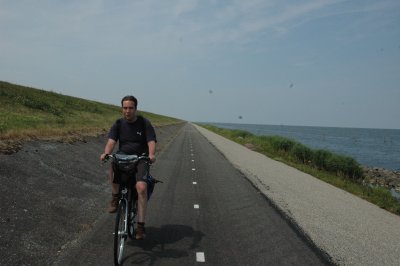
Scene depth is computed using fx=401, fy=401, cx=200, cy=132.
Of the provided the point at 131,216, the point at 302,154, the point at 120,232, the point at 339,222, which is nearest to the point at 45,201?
the point at 131,216

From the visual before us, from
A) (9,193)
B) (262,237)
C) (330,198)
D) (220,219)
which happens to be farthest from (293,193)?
(9,193)

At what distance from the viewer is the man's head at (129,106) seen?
695cm

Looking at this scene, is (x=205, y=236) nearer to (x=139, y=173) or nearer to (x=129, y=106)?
(x=139, y=173)

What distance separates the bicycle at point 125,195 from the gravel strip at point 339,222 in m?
3.63

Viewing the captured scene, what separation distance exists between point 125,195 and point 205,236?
216cm

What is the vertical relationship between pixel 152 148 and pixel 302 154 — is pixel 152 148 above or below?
above

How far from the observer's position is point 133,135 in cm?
714

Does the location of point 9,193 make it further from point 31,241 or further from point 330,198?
point 330,198

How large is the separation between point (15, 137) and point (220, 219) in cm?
816

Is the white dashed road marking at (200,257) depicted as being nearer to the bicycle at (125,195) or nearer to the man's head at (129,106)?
the bicycle at (125,195)

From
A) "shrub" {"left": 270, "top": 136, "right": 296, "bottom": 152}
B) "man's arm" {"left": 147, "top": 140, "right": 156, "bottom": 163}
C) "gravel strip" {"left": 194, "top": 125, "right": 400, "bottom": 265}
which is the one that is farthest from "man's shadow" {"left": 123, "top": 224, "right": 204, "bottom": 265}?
"shrub" {"left": 270, "top": 136, "right": 296, "bottom": 152}

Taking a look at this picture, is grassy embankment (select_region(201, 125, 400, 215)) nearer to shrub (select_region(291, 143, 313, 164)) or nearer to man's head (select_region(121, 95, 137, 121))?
shrub (select_region(291, 143, 313, 164))

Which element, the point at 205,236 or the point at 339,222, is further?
the point at 339,222

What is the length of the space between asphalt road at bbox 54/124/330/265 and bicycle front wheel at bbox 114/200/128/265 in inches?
13.0
